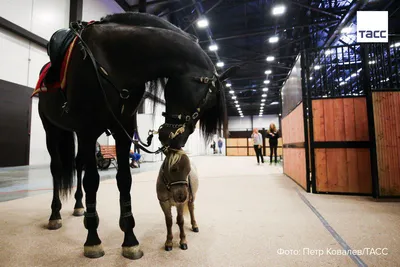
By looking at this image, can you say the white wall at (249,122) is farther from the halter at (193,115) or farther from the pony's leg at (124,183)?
the halter at (193,115)

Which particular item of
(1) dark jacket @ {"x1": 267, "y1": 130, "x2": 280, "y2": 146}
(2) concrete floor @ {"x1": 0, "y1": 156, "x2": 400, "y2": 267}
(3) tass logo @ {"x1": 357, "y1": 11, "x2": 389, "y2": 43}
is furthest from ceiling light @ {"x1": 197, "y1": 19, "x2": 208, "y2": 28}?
(2) concrete floor @ {"x1": 0, "y1": 156, "x2": 400, "y2": 267}

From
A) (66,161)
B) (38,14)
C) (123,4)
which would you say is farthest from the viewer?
(123,4)

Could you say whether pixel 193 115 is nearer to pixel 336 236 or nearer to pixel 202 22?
pixel 336 236

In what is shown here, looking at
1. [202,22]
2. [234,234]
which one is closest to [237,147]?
[202,22]

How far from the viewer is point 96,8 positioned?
8.20 meters

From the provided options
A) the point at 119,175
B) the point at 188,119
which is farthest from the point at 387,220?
the point at 119,175

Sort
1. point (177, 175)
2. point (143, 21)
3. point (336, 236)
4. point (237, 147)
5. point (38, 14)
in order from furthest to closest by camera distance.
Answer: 1. point (237, 147)
2. point (38, 14)
3. point (336, 236)
4. point (143, 21)
5. point (177, 175)

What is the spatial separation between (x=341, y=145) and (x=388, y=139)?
1.79ft

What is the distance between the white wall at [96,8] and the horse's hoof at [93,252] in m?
8.55

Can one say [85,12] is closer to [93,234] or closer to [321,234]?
[93,234]

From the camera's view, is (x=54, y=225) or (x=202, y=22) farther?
(x=202, y=22)

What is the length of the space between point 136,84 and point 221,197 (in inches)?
88.1

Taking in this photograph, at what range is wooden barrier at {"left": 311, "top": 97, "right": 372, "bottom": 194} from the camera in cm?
315

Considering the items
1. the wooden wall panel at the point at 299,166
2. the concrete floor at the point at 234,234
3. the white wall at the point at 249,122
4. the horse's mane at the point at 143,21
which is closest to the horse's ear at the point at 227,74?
the horse's mane at the point at 143,21
